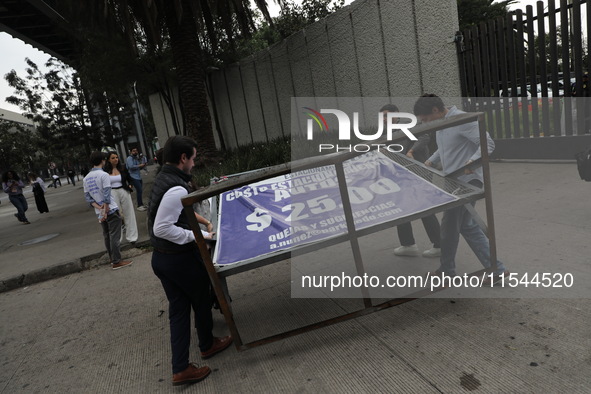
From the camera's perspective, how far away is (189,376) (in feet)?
9.57

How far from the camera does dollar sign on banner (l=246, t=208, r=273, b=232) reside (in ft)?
11.6

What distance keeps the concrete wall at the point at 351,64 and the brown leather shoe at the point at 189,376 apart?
8757 mm

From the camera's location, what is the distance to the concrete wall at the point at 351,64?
9547 millimetres

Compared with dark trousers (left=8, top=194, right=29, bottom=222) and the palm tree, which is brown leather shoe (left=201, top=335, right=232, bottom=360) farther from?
dark trousers (left=8, top=194, right=29, bottom=222)

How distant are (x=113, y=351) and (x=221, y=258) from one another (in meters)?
1.47

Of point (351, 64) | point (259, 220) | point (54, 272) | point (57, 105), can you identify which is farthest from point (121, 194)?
point (57, 105)

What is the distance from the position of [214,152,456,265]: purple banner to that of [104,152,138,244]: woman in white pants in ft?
12.1

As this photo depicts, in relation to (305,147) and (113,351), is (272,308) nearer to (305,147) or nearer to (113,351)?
(113,351)

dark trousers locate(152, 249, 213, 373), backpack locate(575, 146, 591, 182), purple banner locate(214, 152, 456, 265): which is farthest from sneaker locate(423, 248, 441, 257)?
dark trousers locate(152, 249, 213, 373)

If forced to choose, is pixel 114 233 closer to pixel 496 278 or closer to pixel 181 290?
pixel 181 290

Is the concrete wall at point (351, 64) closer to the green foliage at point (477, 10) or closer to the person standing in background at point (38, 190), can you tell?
the person standing in background at point (38, 190)

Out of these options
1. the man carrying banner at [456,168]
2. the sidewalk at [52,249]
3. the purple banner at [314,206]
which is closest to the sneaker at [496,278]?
the man carrying banner at [456,168]

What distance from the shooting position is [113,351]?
12.0 ft

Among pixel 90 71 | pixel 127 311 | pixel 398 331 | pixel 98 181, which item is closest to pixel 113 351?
pixel 127 311
